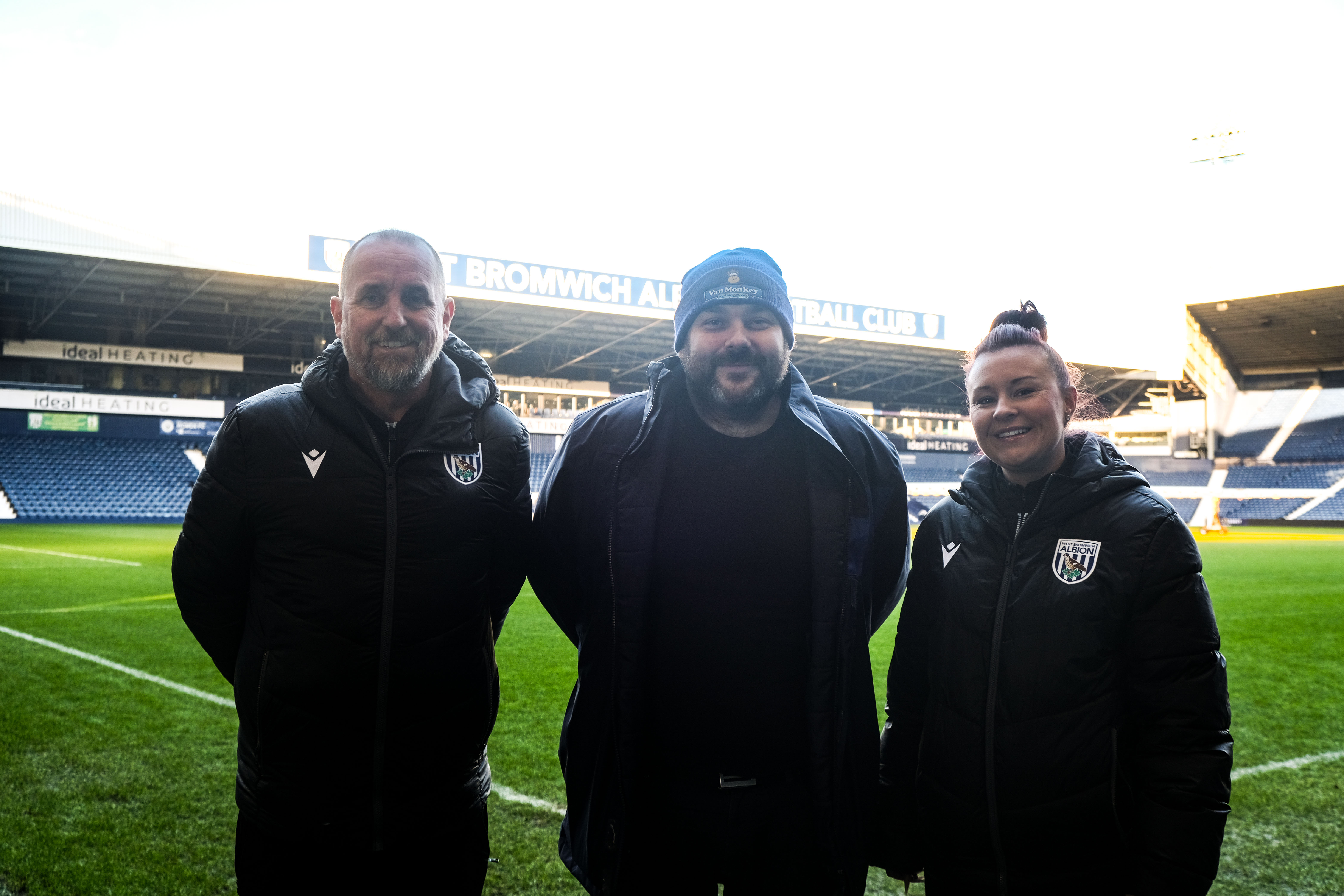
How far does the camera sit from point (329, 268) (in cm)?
2333

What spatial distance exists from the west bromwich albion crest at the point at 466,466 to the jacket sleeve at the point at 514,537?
11 centimetres

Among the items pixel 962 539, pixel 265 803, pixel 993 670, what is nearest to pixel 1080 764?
pixel 993 670

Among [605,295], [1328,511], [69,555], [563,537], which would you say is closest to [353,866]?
[563,537]

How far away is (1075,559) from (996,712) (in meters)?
0.40

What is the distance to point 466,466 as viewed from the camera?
2.19 metres

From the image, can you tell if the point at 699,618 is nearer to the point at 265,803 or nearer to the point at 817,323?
the point at 265,803

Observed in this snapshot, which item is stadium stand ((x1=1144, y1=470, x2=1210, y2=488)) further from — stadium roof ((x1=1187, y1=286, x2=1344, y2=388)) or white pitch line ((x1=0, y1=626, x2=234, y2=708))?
white pitch line ((x1=0, y1=626, x2=234, y2=708))

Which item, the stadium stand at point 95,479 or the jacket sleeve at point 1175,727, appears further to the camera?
the stadium stand at point 95,479

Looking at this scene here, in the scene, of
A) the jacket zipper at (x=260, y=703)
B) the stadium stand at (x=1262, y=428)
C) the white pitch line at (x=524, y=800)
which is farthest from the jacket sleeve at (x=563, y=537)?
the stadium stand at (x=1262, y=428)

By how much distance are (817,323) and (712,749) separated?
1146 inches

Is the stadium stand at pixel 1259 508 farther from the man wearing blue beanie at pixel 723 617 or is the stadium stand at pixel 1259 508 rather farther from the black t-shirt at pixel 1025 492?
the man wearing blue beanie at pixel 723 617

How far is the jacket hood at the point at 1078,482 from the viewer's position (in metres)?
1.94

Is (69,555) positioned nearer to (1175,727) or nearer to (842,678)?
(842,678)

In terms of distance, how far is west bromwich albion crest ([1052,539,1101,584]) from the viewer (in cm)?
190
